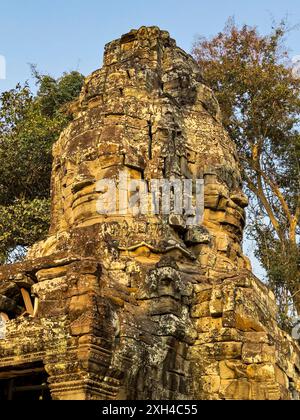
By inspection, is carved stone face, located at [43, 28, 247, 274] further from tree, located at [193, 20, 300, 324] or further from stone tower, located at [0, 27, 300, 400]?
tree, located at [193, 20, 300, 324]

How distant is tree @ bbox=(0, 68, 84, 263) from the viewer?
59.9ft

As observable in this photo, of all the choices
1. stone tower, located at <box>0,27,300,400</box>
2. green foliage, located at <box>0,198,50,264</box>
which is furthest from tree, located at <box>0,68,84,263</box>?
stone tower, located at <box>0,27,300,400</box>

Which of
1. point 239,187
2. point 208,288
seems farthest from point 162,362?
point 239,187

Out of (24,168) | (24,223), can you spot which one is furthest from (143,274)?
(24,168)

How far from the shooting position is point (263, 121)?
2181cm

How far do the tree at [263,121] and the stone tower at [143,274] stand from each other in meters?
8.51

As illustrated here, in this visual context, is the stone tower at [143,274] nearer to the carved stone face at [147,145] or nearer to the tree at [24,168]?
the carved stone face at [147,145]

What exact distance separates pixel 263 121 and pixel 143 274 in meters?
13.3

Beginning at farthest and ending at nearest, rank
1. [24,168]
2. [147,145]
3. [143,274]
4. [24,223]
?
[24,168] < [24,223] < [147,145] < [143,274]

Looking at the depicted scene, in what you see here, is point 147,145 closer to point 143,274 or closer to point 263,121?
point 143,274

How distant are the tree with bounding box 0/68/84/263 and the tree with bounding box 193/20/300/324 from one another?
548cm

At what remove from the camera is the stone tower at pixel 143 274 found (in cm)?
788

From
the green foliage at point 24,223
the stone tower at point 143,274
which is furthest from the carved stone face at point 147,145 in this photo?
the green foliage at point 24,223
